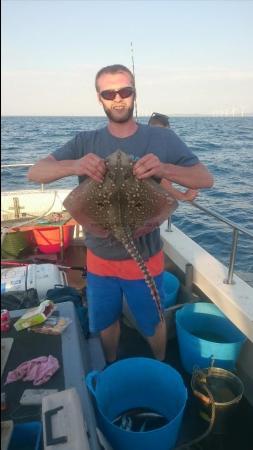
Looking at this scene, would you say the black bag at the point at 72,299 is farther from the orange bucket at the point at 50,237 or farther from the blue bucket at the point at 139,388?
the orange bucket at the point at 50,237

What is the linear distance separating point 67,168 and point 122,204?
1.69 ft

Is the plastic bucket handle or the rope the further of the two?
the rope

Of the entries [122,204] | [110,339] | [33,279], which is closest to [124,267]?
[122,204]

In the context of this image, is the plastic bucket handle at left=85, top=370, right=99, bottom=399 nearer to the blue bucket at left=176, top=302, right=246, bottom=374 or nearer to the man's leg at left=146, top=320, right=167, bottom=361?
the man's leg at left=146, top=320, right=167, bottom=361

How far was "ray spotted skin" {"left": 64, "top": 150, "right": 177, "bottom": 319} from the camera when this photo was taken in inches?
102

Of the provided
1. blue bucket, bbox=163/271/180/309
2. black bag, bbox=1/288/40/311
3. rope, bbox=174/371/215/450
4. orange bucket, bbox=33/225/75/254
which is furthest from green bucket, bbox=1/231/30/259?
rope, bbox=174/371/215/450

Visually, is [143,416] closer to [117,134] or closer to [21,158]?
[117,134]

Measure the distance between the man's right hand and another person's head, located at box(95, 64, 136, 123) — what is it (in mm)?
579

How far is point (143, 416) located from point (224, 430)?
2.36ft

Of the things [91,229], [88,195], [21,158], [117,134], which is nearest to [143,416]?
[91,229]

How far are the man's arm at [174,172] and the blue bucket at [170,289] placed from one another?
194 centimetres

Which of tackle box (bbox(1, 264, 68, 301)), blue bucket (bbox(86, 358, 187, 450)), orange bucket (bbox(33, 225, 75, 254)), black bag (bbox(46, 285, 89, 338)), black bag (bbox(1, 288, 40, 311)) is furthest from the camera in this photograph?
orange bucket (bbox(33, 225, 75, 254))

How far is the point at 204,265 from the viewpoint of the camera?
14.5ft

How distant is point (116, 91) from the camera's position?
2.86 meters
